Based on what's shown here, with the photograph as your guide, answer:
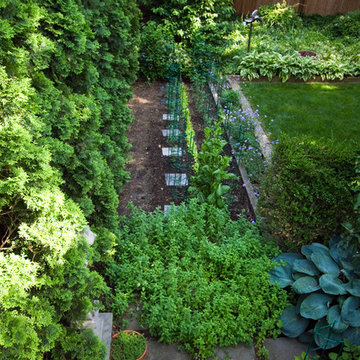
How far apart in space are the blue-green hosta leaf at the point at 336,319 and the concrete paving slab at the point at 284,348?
381 millimetres

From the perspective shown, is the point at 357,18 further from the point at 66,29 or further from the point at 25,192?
the point at 25,192

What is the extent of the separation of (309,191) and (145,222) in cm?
197

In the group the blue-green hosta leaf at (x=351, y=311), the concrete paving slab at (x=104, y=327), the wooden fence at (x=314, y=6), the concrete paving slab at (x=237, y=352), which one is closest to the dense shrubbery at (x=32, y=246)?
the concrete paving slab at (x=104, y=327)

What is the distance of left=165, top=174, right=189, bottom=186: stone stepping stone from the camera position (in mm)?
5637

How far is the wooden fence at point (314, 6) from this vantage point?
13094mm

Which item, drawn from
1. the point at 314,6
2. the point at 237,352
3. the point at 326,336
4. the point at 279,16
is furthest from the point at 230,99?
the point at 314,6

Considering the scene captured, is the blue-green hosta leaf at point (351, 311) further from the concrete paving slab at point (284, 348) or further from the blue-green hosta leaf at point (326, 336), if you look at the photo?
the concrete paving slab at point (284, 348)

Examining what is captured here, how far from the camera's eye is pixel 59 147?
3025 mm

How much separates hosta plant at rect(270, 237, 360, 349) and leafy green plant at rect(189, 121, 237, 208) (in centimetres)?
124

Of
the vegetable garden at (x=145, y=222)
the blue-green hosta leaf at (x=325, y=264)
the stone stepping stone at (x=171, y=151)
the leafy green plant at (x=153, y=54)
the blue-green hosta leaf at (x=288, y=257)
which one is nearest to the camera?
the vegetable garden at (x=145, y=222)

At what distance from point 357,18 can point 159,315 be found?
12055 mm

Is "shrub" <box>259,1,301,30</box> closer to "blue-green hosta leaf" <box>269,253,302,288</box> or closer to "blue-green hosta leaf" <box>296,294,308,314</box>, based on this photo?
"blue-green hosta leaf" <box>269,253,302,288</box>

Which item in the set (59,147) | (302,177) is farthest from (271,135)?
(59,147)

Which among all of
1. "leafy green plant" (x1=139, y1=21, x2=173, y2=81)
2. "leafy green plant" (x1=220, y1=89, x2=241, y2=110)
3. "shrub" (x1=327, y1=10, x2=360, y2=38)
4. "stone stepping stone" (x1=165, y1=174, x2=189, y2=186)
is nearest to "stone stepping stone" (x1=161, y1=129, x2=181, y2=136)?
"stone stepping stone" (x1=165, y1=174, x2=189, y2=186)
